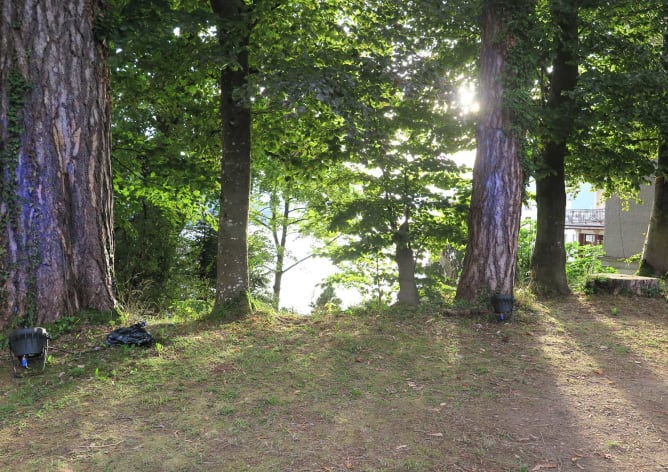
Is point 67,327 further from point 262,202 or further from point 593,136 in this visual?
point 262,202

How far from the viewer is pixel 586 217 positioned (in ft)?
124

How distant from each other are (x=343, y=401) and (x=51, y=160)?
4.71 metres

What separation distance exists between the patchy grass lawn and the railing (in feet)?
111

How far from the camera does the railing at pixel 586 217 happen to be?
3666 cm

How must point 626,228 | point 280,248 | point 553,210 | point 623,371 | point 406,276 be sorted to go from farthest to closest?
point 626,228 < point 280,248 < point 553,210 < point 406,276 < point 623,371

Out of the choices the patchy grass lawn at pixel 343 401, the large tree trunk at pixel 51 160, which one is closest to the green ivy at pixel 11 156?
the large tree trunk at pixel 51 160

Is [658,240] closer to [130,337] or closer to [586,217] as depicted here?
[130,337]

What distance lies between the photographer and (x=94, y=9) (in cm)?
636

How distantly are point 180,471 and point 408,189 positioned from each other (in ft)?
21.1

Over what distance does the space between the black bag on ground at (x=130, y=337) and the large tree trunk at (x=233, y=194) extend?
1685 millimetres

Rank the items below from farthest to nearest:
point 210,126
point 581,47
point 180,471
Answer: point 210,126
point 581,47
point 180,471

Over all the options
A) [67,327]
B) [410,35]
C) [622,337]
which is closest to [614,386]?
[622,337]

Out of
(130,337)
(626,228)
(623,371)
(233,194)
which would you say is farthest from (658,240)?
(626,228)

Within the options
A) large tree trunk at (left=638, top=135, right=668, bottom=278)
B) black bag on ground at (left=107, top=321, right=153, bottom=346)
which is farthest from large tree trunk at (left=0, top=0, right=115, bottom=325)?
large tree trunk at (left=638, top=135, right=668, bottom=278)
